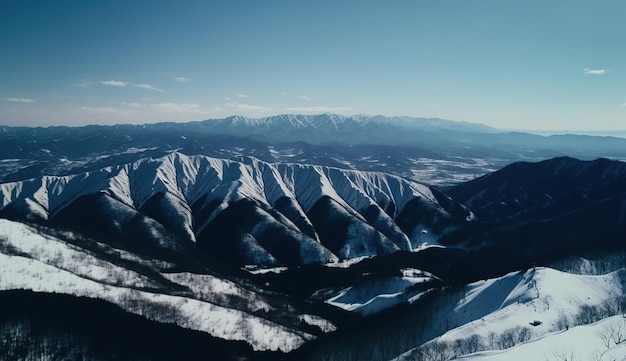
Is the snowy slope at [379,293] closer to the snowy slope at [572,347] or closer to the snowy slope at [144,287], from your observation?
the snowy slope at [144,287]

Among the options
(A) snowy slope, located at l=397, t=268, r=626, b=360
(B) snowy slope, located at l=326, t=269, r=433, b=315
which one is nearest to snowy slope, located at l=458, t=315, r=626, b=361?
(A) snowy slope, located at l=397, t=268, r=626, b=360

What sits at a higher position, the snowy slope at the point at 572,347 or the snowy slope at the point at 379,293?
the snowy slope at the point at 572,347

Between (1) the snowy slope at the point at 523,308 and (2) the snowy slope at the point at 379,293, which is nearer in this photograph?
(1) the snowy slope at the point at 523,308

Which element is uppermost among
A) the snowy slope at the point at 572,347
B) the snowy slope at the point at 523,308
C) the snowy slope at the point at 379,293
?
the snowy slope at the point at 572,347

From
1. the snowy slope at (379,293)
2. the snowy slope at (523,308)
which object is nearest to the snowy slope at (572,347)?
Answer: the snowy slope at (523,308)

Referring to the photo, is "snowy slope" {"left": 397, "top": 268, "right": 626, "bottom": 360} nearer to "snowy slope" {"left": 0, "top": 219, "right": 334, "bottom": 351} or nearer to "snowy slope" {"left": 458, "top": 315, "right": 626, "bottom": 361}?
"snowy slope" {"left": 458, "top": 315, "right": 626, "bottom": 361}

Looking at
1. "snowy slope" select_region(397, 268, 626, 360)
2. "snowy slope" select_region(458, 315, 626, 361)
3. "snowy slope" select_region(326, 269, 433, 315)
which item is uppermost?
"snowy slope" select_region(458, 315, 626, 361)

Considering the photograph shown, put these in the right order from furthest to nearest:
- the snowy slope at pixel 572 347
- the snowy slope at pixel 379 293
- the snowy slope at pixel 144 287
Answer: the snowy slope at pixel 379 293 < the snowy slope at pixel 144 287 < the snowy slope at pixel 572 347

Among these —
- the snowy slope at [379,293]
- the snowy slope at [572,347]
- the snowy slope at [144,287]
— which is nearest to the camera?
the snowy slope at [572,347]

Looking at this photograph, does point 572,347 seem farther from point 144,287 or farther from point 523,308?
point 144,287
